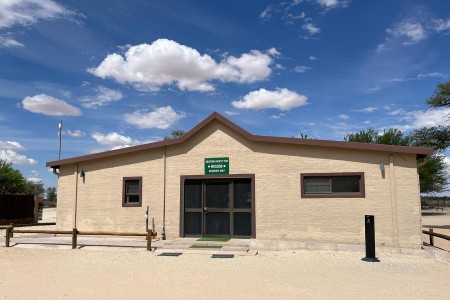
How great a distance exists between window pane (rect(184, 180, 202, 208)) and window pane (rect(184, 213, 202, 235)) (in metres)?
0.32

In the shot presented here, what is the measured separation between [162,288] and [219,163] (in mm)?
6669

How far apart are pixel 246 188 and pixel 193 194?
192 centimetres

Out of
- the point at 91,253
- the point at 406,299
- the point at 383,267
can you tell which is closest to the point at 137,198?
the point at 91,253

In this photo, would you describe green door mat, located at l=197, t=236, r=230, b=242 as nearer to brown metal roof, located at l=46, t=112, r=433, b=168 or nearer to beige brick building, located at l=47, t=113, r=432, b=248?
beige brick building, located at l=47, t=113, r=432, b=248

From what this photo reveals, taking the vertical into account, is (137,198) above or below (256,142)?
below

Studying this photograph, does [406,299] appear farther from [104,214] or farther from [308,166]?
[104,214]

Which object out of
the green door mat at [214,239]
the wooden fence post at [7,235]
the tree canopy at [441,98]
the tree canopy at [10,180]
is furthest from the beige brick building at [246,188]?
the tree canopy at [10,180]

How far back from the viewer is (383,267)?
379 inches

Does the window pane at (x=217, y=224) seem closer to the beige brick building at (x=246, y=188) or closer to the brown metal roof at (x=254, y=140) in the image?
the beige brick building at (x=246, y=188)

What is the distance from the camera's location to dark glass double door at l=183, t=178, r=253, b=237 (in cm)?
1349

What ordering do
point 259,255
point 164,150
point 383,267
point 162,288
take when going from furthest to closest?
point 164,150 → point 259,255 → point 383,267 → point 162,288

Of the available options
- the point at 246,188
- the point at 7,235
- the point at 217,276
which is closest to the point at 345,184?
the point at 246,188

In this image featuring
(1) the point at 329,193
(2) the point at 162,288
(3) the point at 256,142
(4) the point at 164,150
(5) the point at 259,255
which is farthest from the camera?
(4) the point at 164,150

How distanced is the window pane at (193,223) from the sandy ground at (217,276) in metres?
2.52
